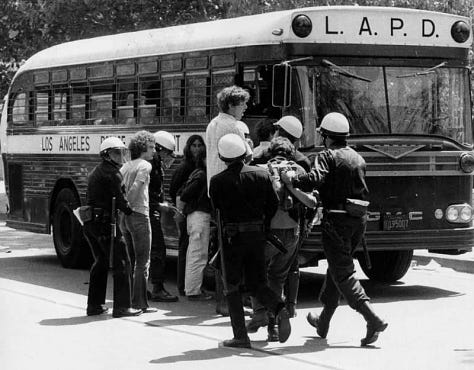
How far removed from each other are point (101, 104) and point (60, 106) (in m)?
1.31

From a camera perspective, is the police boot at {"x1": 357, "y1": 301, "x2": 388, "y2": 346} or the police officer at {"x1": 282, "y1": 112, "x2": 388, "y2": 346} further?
the police officer at {"x1": 282, "y1": 112, "x2": 388, "y2": 346}

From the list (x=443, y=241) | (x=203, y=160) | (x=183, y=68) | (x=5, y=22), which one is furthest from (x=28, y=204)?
(x=5, y=22)

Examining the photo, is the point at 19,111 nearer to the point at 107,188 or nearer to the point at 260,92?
the point at 260,92

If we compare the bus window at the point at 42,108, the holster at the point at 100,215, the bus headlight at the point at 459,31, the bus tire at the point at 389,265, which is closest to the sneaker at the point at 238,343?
the holster at the point at 100,215

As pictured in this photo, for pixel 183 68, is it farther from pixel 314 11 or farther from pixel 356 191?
pixel 356 191

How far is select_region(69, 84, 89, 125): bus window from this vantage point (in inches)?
655

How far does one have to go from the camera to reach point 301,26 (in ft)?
→ 42.1

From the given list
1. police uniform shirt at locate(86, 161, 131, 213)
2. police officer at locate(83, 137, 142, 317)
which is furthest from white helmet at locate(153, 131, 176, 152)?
police uniform shirt at locate(86, 161, 131, 213)

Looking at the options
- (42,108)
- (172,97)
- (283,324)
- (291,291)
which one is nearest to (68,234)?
(42,108)

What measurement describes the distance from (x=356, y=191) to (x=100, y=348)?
2417mm

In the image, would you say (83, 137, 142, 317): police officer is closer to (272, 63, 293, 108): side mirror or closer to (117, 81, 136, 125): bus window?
(272, 63, 293, 108): side mirror

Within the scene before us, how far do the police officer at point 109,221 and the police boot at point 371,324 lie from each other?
2738 millimetres

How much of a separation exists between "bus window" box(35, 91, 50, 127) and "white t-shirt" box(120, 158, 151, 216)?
5.72 metres

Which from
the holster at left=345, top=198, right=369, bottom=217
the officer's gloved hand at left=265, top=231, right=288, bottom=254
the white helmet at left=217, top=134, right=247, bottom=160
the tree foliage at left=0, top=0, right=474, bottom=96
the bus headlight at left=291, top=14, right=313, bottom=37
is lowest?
the officer's gloved hand at left=265, top=231, right=288, bottom=254
